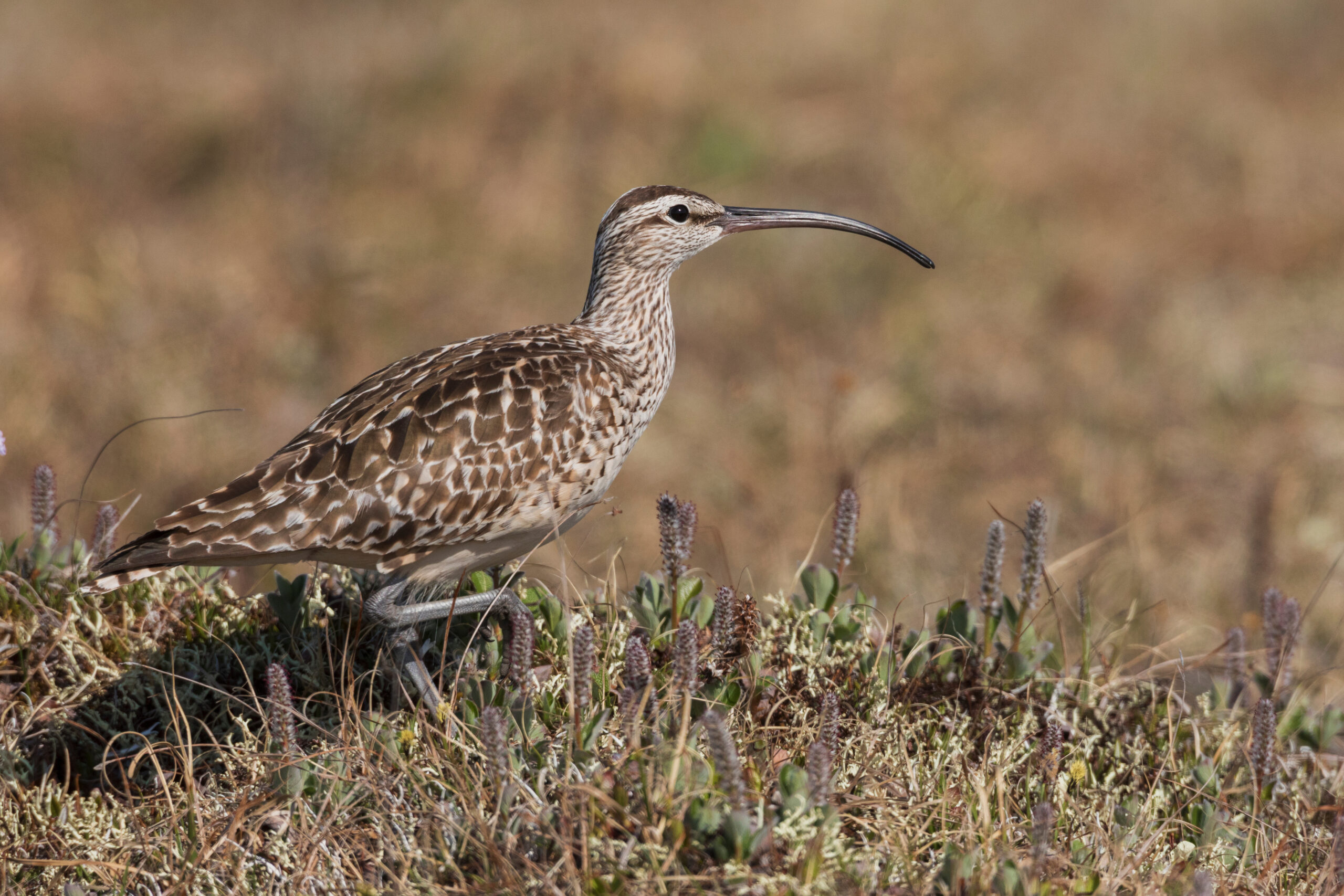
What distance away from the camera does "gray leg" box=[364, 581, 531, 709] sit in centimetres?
427

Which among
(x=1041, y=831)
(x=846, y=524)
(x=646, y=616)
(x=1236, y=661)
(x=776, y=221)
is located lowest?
(x=1236, y=661)

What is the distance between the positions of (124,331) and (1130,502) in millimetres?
7999

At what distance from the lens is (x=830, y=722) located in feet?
11.9

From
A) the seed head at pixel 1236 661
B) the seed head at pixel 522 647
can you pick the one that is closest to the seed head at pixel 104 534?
the seed head at pixel 522 647

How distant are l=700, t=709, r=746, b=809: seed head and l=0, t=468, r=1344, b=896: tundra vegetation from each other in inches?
0.7

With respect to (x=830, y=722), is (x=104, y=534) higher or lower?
higher

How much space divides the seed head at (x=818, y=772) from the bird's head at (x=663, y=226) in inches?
113

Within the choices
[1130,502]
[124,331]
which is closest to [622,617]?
[1130,502]

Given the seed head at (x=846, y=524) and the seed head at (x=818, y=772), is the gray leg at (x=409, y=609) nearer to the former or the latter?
Result: the seed head at (x=846, y=524)

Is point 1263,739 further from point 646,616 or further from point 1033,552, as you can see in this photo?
point 646,616

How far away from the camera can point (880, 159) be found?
13.5 meters

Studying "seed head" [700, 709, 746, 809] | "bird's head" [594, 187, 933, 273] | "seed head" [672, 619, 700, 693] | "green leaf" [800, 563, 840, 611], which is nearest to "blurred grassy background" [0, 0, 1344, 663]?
"bird's head" [594, 187, 933, 273]

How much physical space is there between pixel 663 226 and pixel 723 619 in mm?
2152

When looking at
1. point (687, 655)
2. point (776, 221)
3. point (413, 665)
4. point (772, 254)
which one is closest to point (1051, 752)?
point (687, 655)
